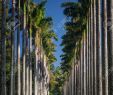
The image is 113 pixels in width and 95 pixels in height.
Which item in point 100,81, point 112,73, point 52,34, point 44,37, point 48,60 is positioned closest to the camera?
point 112,73

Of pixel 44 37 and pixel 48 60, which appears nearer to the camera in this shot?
pixel 44 37

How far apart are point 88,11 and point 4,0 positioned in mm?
19024

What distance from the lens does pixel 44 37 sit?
7812 centimetres

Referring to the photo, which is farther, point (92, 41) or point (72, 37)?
point (72, 37)

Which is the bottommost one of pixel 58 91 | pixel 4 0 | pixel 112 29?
pixel 58 91

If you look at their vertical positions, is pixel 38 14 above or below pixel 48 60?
above

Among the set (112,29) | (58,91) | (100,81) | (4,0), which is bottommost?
(58,91)

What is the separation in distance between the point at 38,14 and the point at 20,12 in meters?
7.45

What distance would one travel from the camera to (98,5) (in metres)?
36.6

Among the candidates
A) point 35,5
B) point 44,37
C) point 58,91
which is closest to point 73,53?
point 44,37

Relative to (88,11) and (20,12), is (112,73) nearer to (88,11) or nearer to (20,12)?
(88,11)

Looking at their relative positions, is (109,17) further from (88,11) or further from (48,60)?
(48,60)

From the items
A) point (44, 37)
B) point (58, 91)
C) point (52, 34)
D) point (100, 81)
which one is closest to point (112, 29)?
point (100, 81)

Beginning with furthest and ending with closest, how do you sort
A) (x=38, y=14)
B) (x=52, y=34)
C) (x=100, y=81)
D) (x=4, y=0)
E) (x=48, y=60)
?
(x=48, y=60), (x=52, y=34), (x=38, y=14), (x=100, y=81), (x=4, y=0)
